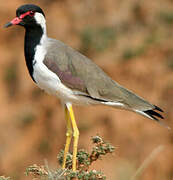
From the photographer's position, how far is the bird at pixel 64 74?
5.10m

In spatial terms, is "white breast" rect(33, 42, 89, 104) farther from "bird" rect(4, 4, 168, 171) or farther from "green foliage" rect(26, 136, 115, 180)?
"green foliage" rect(26, 136, 115, 180)

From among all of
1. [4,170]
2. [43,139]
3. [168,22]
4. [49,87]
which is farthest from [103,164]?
[49,87]

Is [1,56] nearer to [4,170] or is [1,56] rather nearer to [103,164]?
[4,170]

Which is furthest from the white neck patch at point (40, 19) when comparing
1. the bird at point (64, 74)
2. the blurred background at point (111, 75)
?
the blurred background at point (111, 75)

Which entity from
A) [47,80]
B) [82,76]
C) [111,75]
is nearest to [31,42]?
[47,80]

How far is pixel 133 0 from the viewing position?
13117 millimetres

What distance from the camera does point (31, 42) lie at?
5.23 m

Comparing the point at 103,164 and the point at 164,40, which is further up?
the point at 164,40

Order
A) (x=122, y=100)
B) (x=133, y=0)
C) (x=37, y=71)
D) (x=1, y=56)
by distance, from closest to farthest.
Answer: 1. (x=37, y=71)
2. (x=122, y=100)
3. (x=133, y=0)
4. (x=1, y=56)

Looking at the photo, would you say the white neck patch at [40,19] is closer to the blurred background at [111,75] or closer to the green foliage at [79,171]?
the green foliage at [79,171]

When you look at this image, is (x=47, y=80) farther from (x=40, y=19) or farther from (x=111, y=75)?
(x=111, y=75)

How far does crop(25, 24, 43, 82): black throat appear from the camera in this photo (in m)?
5.13

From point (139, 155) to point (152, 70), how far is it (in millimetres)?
1954

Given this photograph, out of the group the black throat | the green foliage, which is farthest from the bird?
the green foliage
